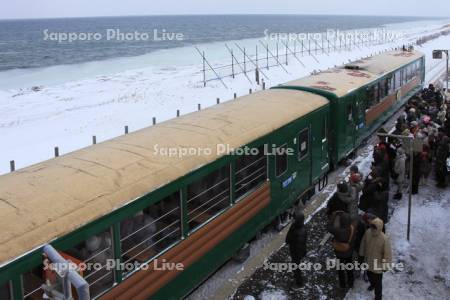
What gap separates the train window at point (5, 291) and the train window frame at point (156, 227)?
143cm

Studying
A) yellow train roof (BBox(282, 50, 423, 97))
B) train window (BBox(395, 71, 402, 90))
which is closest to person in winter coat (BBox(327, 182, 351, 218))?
yellow train roof (BBox(282, 50, 423, 97))

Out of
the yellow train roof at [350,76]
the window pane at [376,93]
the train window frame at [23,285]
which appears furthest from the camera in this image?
the window pane at [376,93]

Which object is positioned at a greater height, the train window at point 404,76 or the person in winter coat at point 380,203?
the train window at point 404,76

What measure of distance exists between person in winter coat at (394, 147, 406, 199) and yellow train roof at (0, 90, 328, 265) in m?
3.64

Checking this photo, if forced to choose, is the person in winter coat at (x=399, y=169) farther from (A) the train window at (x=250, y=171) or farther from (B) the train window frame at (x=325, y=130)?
(A) the train window at (x=250, y=171)

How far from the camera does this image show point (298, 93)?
1188 centimetres

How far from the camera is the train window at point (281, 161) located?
9297 mm

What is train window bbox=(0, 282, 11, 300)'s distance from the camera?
4355mm

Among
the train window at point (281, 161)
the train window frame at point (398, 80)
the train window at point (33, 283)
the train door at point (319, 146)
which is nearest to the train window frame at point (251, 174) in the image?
the train window at point (281, 161)

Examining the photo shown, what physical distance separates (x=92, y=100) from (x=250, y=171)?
20.0 metres

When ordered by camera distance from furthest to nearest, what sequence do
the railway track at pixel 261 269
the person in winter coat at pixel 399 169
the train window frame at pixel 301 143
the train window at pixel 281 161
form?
the person in winter coat at pixel 399 169
the train window frame at pixel 301 143
the train window at pixel 281 161
the railway track at pixel 261 269

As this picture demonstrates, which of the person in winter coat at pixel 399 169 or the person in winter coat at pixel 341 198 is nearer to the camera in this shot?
the person in winter coat at pixel 341 198

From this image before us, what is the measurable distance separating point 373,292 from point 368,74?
9844 mm

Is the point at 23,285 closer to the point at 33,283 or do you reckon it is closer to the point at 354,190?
the point at 33,283
